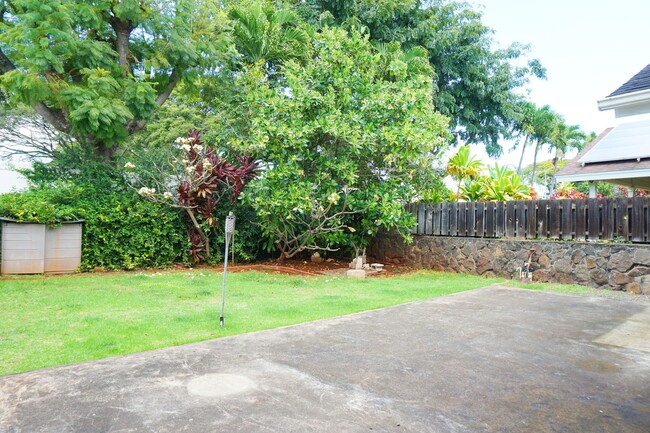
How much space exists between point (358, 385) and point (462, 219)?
25.0 feet

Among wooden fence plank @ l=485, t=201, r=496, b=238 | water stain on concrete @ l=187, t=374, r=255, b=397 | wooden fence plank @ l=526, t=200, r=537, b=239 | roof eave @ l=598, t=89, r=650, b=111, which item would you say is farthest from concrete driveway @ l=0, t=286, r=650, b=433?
wooden fence plank @ l=485, t=201, r=496, b=238

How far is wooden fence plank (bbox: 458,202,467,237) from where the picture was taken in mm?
9859

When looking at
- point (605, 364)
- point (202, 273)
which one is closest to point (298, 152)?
point (202, 273)

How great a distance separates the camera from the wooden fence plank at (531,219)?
8.80 metres

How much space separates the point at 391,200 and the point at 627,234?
14.2 feet

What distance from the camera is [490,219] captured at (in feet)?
31.1

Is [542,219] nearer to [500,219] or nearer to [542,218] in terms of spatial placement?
[542,218]

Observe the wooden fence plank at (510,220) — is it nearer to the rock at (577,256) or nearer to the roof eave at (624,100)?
the rock at (577,256)

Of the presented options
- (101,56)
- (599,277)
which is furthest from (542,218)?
(101,56)

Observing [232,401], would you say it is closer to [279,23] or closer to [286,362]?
[286,362]

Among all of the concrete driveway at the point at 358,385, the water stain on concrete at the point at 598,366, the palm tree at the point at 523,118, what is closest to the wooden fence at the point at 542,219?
the concrete driveway at the point at 358,385

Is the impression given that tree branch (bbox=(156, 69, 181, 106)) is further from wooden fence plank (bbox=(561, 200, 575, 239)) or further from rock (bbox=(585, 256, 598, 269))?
rock (bbox=(585, 256, 598, 269))

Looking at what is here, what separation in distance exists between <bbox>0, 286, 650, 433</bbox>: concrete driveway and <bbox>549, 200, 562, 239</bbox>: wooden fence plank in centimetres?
410

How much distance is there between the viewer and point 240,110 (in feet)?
33.3
